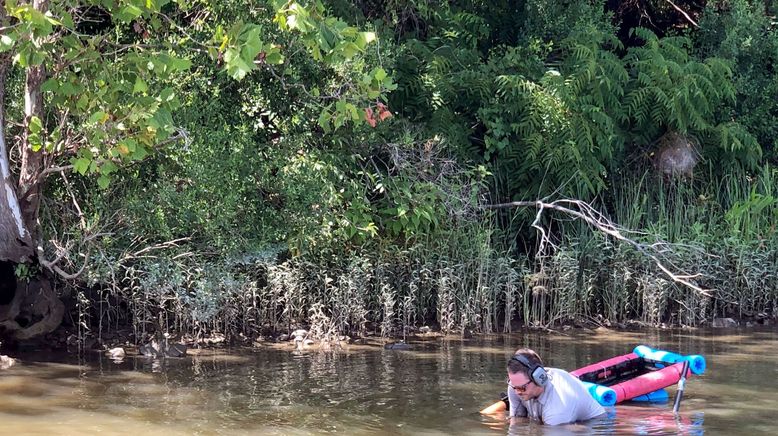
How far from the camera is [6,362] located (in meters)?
9.83

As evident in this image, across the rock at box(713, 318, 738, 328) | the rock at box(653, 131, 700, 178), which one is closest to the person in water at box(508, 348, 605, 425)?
the rock at box(713, 318, 738, 328)

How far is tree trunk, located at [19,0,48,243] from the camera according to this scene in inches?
388

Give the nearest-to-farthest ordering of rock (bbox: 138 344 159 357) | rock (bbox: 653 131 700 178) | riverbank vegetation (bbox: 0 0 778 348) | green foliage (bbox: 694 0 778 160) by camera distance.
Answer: riverbank vegetation (bbox: 0 0 778 348) → rock (bbox: 138 344 159 357) → rock (bbox: 653 131 700 178) → green foliage (bbox: 694 0 778 160)

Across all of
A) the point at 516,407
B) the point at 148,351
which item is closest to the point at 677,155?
the point at 516,407

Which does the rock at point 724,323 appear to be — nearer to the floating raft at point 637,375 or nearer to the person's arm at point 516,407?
the floating raft at point 637,375

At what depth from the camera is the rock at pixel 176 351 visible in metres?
10.7

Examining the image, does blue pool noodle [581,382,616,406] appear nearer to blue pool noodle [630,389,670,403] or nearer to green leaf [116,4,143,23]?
blue pool noodle [630,389,670,403]

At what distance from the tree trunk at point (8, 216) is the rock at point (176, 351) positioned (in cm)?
174

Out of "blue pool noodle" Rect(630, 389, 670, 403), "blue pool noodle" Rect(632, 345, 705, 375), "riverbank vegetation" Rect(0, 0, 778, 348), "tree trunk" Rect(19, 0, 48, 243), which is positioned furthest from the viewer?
"tree trunk" Rect(19, 0, 48, 243)

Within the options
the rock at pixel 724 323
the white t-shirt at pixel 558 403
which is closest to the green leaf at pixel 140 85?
the white t-shirt at pixel 558 403

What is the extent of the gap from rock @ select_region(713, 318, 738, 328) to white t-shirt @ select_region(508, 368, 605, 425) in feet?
19.1

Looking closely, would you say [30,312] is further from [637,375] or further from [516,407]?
[637,375]

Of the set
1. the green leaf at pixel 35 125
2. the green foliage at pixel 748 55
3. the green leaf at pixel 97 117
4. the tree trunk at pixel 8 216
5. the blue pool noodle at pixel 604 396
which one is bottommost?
the blue pool noodle at pixel 604 396

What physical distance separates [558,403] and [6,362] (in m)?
5.40
